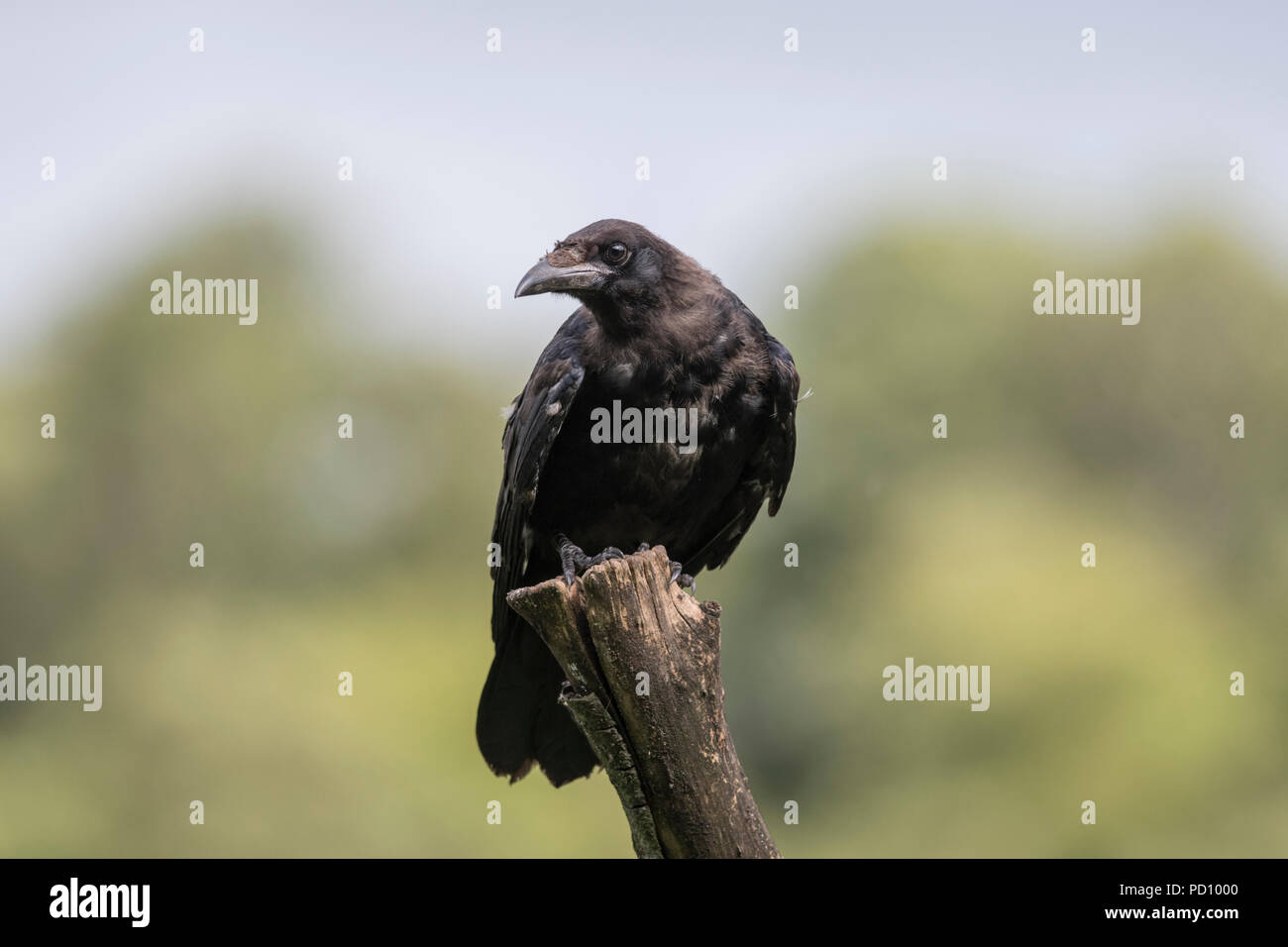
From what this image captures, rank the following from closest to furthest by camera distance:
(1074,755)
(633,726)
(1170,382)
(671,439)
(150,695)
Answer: (633,726) → (671,439) → (1074,755) → (150,695) → (1170,382)

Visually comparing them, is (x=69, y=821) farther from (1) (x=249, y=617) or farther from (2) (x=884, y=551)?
(2) (x=884, y=551)

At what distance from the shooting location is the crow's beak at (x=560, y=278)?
5379 mm

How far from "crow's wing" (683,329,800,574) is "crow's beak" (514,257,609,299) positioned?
2.59 feet

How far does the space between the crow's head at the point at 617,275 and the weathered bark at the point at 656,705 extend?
1.71 metres

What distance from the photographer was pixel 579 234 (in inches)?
219

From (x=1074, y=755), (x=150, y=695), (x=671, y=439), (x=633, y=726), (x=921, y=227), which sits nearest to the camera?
(x=633, y=726)

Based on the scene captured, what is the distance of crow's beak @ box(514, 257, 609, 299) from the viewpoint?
17.6 ft

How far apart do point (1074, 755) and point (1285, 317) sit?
10070 mm

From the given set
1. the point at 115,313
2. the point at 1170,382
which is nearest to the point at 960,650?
the point at 1170,382
